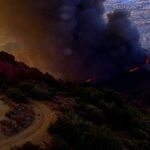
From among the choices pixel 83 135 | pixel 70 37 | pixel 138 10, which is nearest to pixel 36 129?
pixel 83 135

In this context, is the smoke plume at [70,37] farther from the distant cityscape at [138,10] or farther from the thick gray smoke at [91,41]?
the distant cityscape at [138,10]

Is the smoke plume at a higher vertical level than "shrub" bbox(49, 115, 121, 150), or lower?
higher

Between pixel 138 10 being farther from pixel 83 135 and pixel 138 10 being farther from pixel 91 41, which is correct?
pixel 83 135

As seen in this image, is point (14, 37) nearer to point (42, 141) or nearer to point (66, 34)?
point (66, 34)

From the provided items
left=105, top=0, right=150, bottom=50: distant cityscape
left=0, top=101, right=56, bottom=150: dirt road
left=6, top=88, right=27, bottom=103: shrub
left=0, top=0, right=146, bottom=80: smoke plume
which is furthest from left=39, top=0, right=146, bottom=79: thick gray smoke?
left=105, top=0, right=150, bottom=50: distant cityscape

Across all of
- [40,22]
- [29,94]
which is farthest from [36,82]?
[40,22]

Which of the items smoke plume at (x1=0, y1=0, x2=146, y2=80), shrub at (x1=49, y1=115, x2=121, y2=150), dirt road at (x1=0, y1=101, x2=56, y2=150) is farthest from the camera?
smoke plume at (x1=0, y1=0, x2=146, y2=80)

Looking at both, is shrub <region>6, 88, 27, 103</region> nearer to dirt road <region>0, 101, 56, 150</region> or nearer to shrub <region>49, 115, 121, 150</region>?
dirt road <region>0, 101, 56, 150</region>
